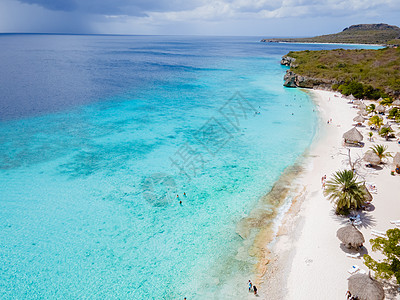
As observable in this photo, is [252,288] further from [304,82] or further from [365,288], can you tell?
[304,82]

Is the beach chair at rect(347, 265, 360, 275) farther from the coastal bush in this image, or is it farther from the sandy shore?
the coastal bush

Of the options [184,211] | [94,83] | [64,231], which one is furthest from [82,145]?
[94,83]

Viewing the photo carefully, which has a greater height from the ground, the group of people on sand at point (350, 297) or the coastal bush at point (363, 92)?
the coastal bush at point (363, 92)

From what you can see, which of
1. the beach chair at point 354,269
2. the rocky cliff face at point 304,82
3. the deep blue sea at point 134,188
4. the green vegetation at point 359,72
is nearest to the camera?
the beach chair at point 354,269

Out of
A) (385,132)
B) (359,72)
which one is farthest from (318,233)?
(359,72)

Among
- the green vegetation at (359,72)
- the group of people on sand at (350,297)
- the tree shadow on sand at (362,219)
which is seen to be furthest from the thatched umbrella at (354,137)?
the green vegetation at (359,72)

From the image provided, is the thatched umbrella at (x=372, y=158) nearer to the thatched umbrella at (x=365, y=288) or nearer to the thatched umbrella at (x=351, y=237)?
the thatched umbrella at (x=351, y=237)

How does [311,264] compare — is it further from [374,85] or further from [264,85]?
[264,85]

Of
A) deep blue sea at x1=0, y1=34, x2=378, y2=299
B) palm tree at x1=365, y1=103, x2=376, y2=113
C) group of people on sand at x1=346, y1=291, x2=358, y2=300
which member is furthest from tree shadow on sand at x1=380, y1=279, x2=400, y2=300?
palm tree at x1=365, y1=103, x2=376, y2=113
